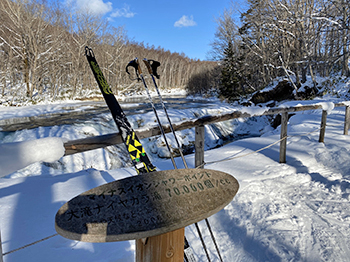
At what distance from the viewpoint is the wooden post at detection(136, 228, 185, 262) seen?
2.53 ft

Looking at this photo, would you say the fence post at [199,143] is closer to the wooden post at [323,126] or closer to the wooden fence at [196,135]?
the wooden fence at [196,135]

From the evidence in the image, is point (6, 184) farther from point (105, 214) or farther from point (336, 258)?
point (336, 258)

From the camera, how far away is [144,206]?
738mm

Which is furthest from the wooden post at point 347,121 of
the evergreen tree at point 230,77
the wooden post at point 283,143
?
the evergreen tree at point 230,77

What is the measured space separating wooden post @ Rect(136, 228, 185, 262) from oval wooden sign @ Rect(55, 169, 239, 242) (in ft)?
0.41

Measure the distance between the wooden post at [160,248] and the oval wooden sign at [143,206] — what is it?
125mm

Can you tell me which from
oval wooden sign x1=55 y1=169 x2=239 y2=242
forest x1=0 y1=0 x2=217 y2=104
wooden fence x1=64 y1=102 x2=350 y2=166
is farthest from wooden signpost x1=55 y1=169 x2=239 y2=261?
forest x1=0 y1=0 x2=217 y2=104

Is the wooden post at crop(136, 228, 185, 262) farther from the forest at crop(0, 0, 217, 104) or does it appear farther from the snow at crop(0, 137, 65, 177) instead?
the forest at crop(0, 0, 217, 104)

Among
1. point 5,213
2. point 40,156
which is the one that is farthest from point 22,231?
point 40,156

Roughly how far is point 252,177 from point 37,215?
2.67 m

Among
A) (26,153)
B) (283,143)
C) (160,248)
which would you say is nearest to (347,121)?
(283,143)

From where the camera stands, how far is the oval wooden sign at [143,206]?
0.64 metres

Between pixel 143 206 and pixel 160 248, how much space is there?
187 mm

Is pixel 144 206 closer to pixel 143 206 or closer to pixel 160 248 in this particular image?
pixel 143 206
